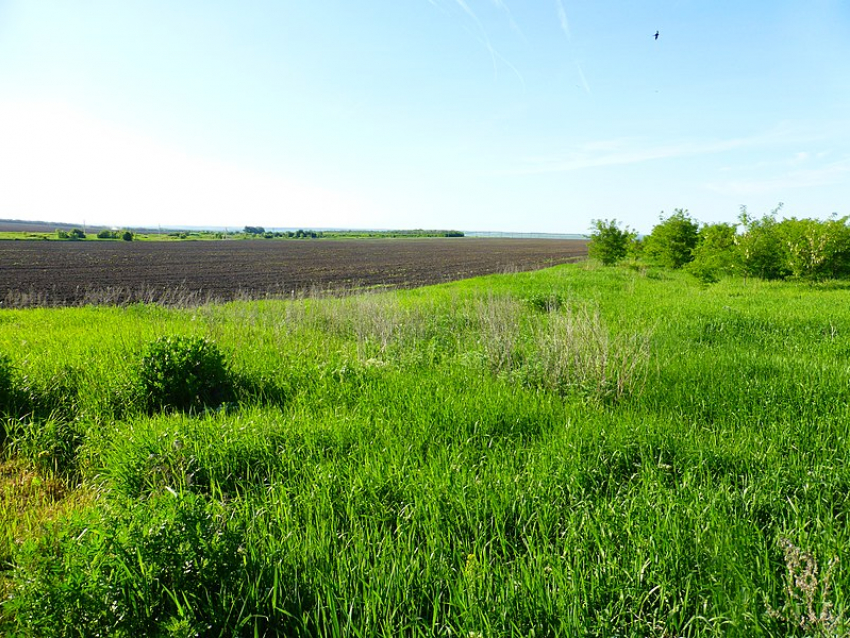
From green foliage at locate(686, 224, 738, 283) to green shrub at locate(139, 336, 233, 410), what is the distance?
24385 mm

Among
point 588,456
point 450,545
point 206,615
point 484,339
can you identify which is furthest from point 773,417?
point 206,615

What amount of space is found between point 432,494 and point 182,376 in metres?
4.36

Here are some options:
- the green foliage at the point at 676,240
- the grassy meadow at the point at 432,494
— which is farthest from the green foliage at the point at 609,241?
the grassy meadow at the point at 432,494

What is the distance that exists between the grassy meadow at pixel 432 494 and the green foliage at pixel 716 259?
16743mm

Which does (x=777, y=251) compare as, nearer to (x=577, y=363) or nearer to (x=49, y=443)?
(x=577, y=363)

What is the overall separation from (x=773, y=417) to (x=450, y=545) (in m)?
4.55

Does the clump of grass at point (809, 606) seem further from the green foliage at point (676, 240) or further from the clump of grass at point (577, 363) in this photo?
the green foliage at point (676, 240)

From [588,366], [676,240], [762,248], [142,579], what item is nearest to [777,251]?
[762,248]

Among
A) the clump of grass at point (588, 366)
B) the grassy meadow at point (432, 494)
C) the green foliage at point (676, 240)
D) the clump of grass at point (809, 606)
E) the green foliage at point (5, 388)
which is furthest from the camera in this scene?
the green foliage at point (676, 240)

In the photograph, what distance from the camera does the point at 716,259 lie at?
23.1m

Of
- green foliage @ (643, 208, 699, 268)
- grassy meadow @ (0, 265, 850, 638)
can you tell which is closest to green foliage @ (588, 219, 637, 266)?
green foliage @ (643, 208, 699, 268)

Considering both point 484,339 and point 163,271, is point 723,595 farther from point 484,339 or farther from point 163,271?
point 163,271

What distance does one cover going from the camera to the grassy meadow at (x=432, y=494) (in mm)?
2395

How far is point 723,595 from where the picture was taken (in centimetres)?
254
